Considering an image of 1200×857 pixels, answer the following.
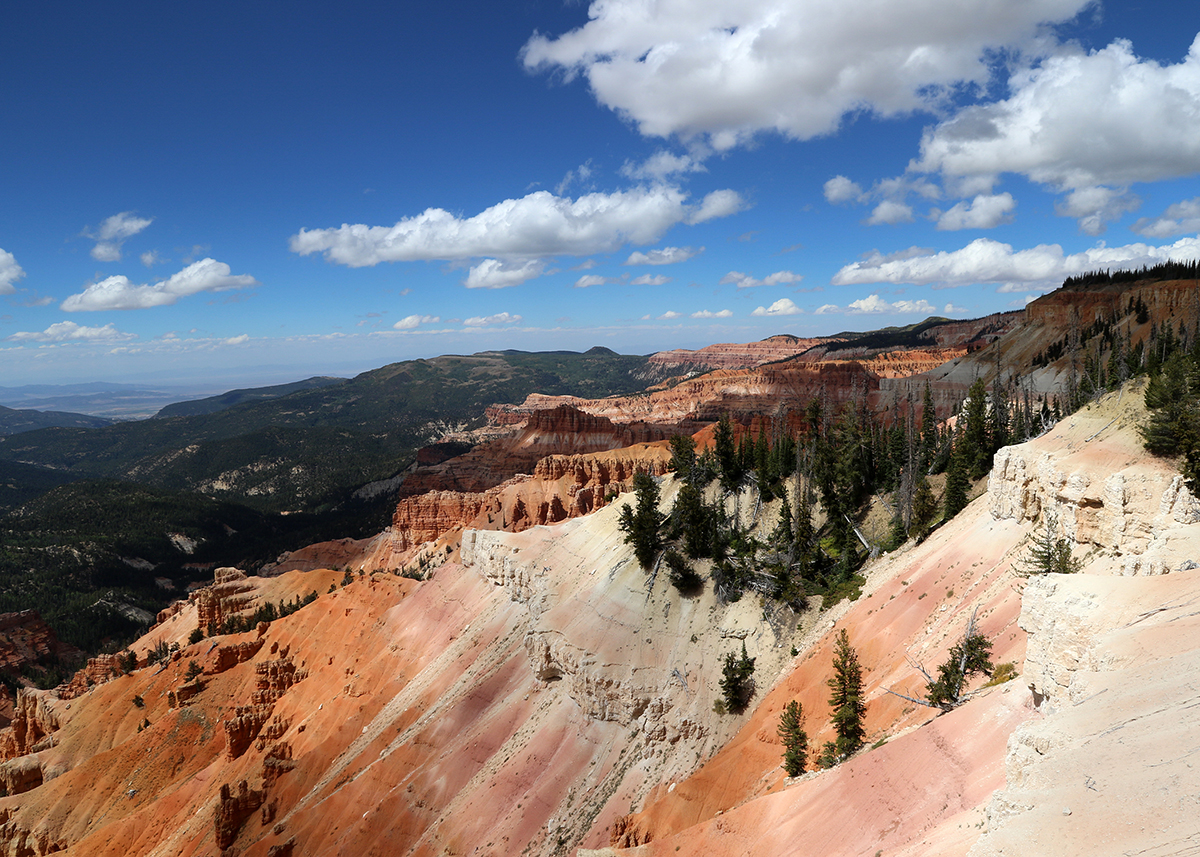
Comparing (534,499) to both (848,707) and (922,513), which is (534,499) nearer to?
(922,513)

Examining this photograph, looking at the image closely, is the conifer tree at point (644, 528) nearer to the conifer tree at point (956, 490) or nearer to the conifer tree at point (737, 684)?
the conifer tree at point (737, 684)

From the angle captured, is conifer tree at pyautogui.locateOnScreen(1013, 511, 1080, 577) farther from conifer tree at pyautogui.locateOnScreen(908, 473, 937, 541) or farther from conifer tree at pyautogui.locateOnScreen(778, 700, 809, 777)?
conifer tree at pyautogui.locateOnScreen(908, 473, 937, 541)

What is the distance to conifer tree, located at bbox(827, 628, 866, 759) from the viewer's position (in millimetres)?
21547

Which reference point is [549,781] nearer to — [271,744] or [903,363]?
[271,744]

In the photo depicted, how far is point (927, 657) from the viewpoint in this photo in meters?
24.3

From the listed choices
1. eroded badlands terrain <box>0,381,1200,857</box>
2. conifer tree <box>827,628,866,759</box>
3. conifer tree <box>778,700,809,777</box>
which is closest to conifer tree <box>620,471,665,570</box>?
eroded badlands terrain <box>0,381,1200,857</box>

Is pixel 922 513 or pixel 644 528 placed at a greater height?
pixel 922 513

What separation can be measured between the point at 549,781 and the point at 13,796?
42.8m

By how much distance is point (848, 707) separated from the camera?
71.8 feet

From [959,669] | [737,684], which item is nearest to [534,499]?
[737,684]

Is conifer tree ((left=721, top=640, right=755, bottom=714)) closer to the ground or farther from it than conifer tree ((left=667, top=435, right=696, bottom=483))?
closer to the ground

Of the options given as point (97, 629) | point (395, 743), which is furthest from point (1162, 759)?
point (97, 629)

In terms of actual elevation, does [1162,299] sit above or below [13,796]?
above

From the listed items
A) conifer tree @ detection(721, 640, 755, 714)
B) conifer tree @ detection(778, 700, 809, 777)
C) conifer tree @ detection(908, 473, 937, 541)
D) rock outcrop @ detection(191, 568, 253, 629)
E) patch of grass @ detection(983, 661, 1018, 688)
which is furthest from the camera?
rock outcrop @ detection(191, 568, 253, 629)
